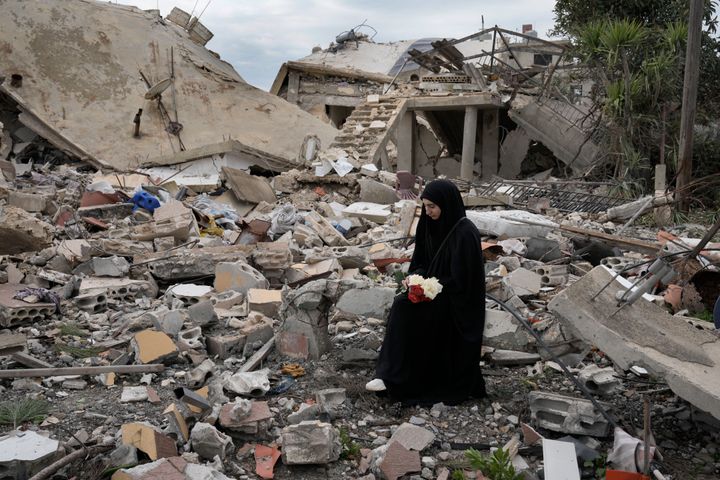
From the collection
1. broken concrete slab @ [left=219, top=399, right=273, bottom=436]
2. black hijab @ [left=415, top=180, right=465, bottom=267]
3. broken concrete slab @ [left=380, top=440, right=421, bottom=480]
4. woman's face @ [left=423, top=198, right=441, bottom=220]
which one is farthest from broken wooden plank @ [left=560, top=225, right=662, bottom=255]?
broken concrete slab @ [left=219, top=399, right=273, bottom=436]

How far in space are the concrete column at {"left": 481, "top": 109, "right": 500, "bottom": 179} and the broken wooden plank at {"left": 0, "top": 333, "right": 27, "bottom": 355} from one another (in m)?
14.6

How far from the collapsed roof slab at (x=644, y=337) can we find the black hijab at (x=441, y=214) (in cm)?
93

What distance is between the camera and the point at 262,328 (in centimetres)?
559

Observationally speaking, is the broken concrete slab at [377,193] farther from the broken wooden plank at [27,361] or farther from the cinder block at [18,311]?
the broken wooden plank at [27,361]

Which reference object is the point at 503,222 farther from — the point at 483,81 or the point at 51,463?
the point at 483,81

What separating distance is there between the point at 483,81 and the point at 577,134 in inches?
103

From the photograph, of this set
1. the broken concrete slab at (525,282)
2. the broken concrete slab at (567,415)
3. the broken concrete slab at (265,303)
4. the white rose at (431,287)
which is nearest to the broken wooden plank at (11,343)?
the broken concrete slab at (265,303)

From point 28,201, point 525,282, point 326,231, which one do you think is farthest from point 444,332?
point 28,201

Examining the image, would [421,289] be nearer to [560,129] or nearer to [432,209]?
[432,209]

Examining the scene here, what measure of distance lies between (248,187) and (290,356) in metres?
7.26

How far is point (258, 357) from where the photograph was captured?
5.18 m

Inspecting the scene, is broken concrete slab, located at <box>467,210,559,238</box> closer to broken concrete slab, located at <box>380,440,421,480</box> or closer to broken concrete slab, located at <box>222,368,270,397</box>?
broken concrete slab, located at <box>222,368,270,397</box>

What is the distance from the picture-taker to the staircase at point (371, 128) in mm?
14422

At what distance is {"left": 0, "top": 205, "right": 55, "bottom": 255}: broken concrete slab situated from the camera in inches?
285
